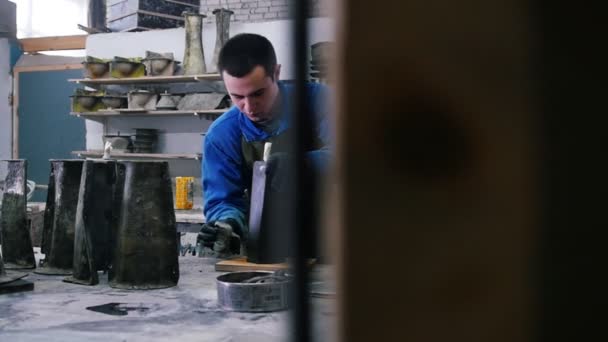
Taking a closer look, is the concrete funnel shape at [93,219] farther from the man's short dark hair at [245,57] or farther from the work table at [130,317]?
the man's short dark hair at [245,57]

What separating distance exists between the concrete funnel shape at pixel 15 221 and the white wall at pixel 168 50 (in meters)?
3.43

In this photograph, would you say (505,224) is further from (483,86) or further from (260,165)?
(260,165)

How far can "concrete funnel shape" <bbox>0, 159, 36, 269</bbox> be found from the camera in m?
→ 1.78

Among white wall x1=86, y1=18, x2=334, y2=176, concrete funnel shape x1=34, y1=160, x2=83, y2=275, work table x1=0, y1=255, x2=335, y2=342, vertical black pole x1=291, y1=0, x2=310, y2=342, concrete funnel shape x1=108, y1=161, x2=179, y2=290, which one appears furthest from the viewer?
white wall x1=86, y1=18, x2=334, y2=176

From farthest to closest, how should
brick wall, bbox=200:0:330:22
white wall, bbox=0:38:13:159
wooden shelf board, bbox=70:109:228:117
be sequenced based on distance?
white wall, bbox=0:38:13:159, brick wall, bbox=200:0:330:22, wooden shelf board, bbox=70:109:228:117

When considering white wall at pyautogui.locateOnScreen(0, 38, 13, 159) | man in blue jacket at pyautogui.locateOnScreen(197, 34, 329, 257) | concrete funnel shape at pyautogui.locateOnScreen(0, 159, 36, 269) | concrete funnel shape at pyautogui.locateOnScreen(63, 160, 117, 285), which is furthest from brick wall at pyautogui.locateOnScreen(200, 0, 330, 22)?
concrete funnel shape at pyautogui.locateOnScreen(63, 160, 117, 285)

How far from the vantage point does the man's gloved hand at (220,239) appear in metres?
1.91

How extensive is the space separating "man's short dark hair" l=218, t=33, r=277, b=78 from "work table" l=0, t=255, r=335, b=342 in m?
1.11

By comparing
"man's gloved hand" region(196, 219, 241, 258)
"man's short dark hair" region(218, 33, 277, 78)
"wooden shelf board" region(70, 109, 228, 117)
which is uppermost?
"wooden shelf board" region(70, 109, 228, 117)

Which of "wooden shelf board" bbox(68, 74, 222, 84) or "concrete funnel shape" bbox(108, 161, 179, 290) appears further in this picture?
"wooden shelf board" bbox(68, 74, 222, 84)

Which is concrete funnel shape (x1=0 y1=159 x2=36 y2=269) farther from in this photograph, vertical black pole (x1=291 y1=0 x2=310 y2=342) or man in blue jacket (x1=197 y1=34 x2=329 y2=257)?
vertical black pole (x1=291 y1=0 x2=310 y2=342)

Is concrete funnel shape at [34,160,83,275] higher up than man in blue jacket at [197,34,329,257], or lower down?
lower down

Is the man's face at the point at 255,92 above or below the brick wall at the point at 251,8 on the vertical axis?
below

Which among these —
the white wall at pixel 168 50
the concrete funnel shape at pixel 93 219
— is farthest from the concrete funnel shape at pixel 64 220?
the white wall at pixel 168 50
